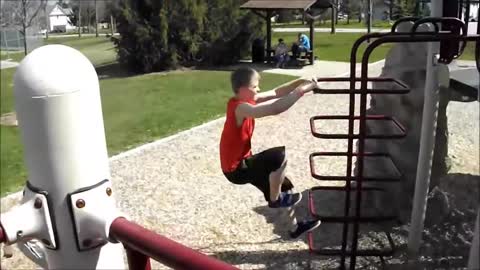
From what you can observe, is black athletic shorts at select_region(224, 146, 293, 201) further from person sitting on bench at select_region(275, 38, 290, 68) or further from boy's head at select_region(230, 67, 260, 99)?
person sitting on bench at select_region(275, 38, 290, 68)

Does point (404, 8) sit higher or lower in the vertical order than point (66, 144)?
higher

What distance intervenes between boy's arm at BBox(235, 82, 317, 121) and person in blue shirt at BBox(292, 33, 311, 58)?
0.18m

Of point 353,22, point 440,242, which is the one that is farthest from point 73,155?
point 440,242

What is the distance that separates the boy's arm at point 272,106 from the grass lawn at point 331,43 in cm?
20

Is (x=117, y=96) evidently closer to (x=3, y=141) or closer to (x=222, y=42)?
(x=3, y=141)

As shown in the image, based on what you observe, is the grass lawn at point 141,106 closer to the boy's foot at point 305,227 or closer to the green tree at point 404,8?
the green tree at point 404,8

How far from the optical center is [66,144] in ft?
3.76

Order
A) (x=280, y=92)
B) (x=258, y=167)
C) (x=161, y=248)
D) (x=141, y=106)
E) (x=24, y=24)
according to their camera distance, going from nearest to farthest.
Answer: (x=161, y=248) → (x=24, y=24) → (x=280, y=92) → (x=258, y=167) → (x=141, y=106)

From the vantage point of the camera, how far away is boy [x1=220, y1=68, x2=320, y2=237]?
5.52 ft

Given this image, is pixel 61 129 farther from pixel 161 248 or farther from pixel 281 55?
pixel 281 55

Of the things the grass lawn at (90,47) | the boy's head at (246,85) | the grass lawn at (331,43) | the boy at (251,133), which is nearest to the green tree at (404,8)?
the grass lawn at (331,43)

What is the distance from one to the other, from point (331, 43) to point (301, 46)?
106 mm

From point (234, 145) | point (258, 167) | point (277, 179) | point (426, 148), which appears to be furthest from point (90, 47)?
point (426, 148)

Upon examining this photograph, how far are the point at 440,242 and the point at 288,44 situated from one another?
159cm
